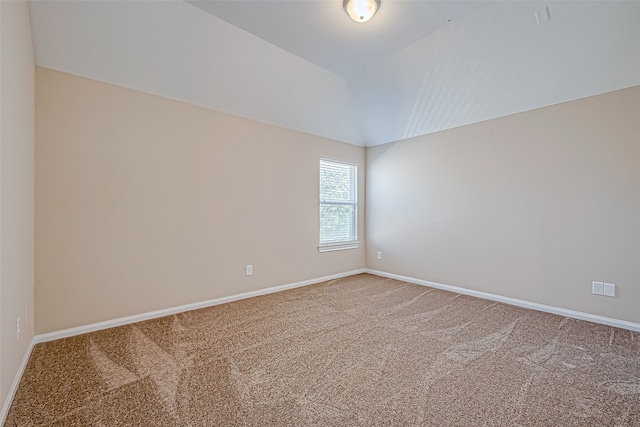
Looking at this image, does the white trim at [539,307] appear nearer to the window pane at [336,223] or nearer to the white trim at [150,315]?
the window pane at [336,223]

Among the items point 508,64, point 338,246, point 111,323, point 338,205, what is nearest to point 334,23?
point 508,64

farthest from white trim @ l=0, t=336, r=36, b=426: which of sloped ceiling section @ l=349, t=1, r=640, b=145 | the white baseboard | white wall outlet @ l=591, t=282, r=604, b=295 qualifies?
white wall outlet @ l=591, t=282, r=604, b=295

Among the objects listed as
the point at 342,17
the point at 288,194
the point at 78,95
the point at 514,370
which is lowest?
the point at 514,370

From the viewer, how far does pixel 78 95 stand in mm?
2447

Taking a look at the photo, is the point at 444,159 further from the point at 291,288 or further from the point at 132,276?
the point at 132,276

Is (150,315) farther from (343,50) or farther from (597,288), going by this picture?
(597,288)

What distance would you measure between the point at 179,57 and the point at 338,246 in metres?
3.24

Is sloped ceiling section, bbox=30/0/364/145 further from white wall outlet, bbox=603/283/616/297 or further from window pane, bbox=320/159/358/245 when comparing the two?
white wall outlet, bbox=603/283/616/297

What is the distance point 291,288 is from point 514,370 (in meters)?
2.67

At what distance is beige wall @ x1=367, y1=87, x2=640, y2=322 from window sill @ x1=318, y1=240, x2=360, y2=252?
69 centimetres

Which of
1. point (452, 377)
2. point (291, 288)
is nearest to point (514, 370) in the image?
point (452, 377)

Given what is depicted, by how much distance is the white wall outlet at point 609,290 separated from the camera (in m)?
2.68

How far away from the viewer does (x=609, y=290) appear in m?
2.70

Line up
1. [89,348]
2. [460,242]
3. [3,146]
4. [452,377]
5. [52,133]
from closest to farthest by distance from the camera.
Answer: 1. [3,146]
2. [452,377]
3. [89,348]
4. [52,133]
5. [460,242]
